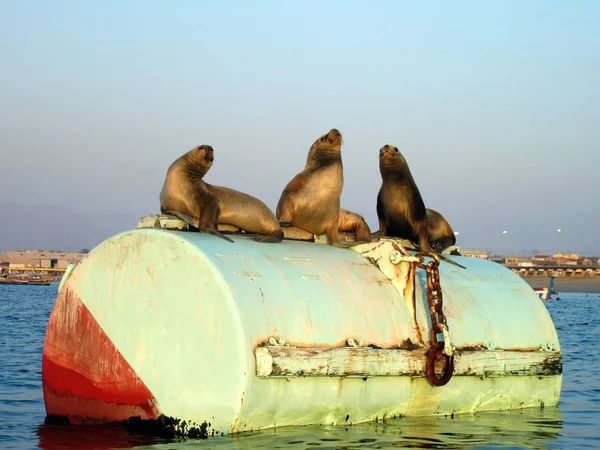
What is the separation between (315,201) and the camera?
12359mm

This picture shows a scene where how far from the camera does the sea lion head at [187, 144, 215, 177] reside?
11258 millimetres

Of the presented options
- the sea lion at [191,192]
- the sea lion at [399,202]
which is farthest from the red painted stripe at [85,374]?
the sea lion at [399,202]

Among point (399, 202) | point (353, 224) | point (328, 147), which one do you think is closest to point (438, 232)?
point (399, 202)

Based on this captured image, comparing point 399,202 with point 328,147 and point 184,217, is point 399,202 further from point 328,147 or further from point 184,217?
point 184,217

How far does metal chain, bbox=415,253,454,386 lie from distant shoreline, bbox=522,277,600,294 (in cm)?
11840

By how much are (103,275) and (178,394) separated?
5.27 ft

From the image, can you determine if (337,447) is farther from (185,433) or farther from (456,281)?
(456,281)

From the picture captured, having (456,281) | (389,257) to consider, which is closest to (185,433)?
(389,257)

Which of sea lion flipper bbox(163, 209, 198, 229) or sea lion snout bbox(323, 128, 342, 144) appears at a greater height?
sea lion snout bbox(323, 128, 342, 144)

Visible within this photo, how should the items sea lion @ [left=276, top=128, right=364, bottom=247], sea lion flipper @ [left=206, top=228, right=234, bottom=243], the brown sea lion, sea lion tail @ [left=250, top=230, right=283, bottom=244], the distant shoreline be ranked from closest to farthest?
sea lion flipper @ [left=206, top=228, right=234, bottom=243] < sea lion tail @ [left=250, top=230, right=283, bottom=244] < sea lion @ [left=276, top=128, right=364, bottom=247] < the brown sea lion < the distant shoreline

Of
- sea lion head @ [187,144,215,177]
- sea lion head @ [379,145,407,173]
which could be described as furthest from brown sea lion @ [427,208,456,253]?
sea lion head @ [187,144,215,177]

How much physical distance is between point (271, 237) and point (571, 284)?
441 ft

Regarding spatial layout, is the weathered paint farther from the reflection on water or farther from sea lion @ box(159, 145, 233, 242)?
sea lion @ box(159, 145, 233, 242)

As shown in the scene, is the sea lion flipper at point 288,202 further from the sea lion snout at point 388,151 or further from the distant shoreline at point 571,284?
the distant shoreline at point 571,284
